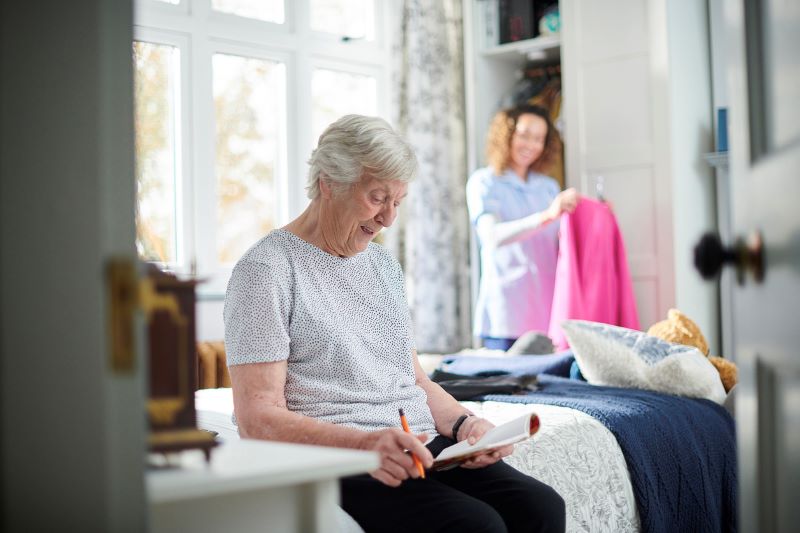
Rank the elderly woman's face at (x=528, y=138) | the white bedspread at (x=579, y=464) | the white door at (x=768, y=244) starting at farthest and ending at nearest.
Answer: the elderly woman's face at (x=528, y=138) → the white bedspread at (x=579, y=464) → the white door at (x=768, y=244)

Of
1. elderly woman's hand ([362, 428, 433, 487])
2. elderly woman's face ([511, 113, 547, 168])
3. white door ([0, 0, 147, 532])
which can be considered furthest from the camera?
elderly woman's face ([511, 113, 547, 168])

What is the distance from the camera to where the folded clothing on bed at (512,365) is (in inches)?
115

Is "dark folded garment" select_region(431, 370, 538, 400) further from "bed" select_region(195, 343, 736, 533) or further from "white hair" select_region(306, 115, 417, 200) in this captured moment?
"white hair" select_region(306, 115, 417, 200)

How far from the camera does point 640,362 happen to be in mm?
2738

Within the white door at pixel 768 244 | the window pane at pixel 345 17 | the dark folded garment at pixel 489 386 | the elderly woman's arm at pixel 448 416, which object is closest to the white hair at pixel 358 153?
the elderly woman's arm at pixel 448 416

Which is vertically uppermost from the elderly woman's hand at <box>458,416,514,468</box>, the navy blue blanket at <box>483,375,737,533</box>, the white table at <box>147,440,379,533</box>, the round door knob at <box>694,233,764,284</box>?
the round door knob at <box>694,233,764,284</box>

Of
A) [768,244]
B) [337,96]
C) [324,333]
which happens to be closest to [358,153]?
Answer: [324,333]

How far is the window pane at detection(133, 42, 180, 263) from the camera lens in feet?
12.0

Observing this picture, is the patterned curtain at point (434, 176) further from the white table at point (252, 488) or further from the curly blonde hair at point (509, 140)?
the white table at point (252, 488)

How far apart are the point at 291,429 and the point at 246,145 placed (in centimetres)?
264

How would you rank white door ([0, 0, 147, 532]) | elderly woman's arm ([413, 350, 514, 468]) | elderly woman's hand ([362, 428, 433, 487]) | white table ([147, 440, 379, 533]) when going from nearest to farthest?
white door ([0, 0, 147, 532]), white table ([147, 440, 379, 533]), elderly woman's hand ([362, 428, 433, 487]), elderly woman's arm ([413, 350, 514, 468])

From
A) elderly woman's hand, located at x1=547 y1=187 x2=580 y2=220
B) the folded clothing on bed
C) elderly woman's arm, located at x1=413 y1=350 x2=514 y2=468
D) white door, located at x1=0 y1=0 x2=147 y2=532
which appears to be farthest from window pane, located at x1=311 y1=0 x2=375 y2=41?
white door, located at x1=0 y1=0 x2=147 y2=532

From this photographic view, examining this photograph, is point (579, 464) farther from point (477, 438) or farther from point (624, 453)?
point (477, 438)

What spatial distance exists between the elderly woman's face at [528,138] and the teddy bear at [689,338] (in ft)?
3.81
